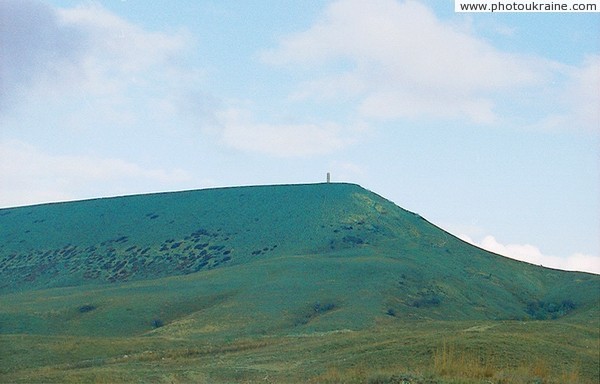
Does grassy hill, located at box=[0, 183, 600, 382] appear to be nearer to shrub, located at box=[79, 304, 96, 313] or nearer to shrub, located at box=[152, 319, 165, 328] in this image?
shrub, located at box=[152, 319, 165, 328]

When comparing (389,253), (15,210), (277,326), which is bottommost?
(277,326)

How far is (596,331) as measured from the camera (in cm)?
4388

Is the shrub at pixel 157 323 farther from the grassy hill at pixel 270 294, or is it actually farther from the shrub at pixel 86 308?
the shrub at pixel 86 308

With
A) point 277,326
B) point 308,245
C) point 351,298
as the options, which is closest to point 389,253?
point 308,245

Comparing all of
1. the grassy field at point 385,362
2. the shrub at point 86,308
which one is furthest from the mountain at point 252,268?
the grassy field at point 385,362

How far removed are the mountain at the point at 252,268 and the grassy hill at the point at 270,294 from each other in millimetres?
344

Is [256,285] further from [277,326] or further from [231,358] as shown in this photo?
[231,358]

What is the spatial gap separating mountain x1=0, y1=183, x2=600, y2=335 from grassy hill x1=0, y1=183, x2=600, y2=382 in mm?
344

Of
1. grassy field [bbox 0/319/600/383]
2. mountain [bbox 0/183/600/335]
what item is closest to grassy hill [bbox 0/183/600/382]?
grassy field [bbox 0/319/600/383]

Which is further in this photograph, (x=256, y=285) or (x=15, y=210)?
(x=15, y=210)

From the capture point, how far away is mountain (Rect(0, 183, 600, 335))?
8125 centimetres

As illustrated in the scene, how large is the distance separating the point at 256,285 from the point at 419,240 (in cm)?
4246

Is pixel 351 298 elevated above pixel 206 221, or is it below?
below

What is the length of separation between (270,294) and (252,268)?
15357 mm
